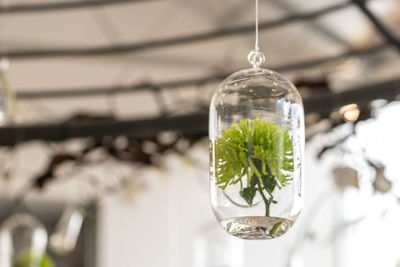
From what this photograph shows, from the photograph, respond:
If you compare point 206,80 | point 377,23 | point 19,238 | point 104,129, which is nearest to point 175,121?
point 104,129

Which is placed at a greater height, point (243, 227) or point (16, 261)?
point (16, 261)

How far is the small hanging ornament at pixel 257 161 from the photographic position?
828 millimetres

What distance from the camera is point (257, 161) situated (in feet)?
2.72

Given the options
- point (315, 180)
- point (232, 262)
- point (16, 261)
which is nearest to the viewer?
point (16, 261)

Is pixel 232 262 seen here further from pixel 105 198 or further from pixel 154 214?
pixel 105 198

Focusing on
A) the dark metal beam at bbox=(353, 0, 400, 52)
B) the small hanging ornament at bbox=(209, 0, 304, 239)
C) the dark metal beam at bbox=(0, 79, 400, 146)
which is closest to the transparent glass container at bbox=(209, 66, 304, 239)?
the small hanging ornament at bbox=(209, 0, 304, 239)

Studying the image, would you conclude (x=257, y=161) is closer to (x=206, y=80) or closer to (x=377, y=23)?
(x=377, y=23)

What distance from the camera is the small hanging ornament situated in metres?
0.83

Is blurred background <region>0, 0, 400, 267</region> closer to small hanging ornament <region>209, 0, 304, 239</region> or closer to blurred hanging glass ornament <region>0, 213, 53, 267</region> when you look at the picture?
blurred hanging glass ornament <region>0, 213, 53, 267</region>

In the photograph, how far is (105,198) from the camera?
8078mm

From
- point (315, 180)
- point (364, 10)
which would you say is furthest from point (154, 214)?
point (364, 10)

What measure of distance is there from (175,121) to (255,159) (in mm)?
875

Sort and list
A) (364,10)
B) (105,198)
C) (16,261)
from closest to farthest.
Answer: (364,10) < (16,261) < (105,198)

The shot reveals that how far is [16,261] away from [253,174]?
6.07 ft
